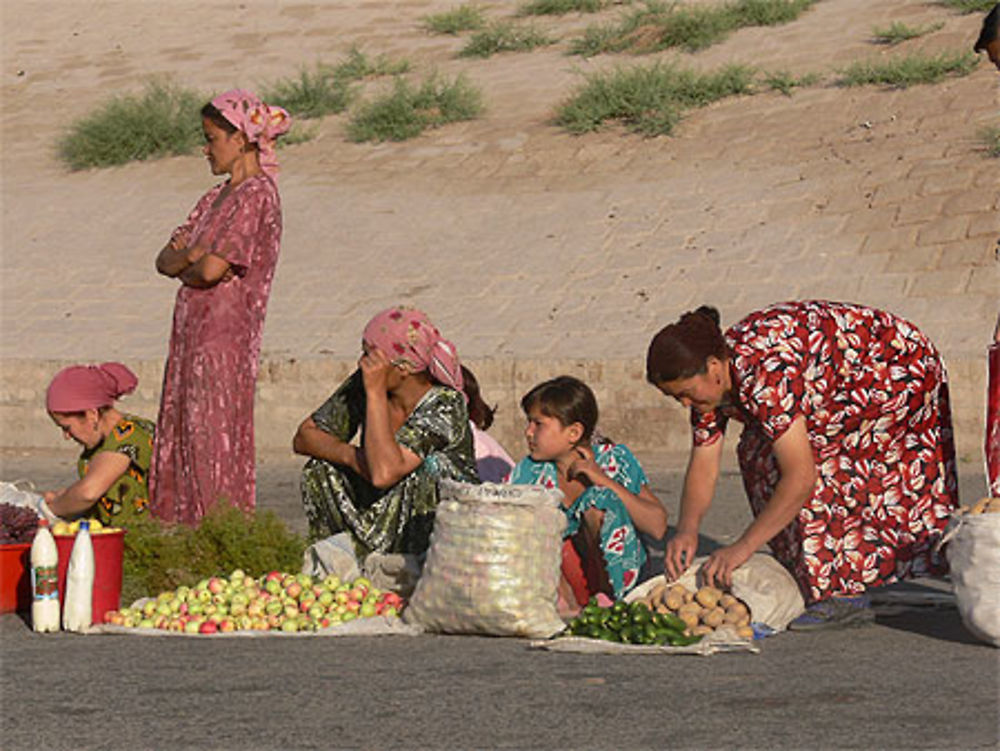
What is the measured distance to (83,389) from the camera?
26.7 ft

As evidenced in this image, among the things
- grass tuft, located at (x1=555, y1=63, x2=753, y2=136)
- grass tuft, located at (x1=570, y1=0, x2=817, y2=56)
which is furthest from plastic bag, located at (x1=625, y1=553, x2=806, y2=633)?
grass tuft, located at (x1=570, y1=0, x2=817, y2=56)

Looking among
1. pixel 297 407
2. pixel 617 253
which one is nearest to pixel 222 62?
pixel 617 253

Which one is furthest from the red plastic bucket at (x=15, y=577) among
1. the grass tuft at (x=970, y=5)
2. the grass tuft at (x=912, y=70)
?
the grass tuft at (x=970, y=5)

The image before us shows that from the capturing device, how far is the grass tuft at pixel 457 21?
28812 millimetres

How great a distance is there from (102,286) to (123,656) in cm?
1275

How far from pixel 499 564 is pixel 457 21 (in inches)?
892

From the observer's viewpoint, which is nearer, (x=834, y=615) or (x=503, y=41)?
(x=834, y=615)

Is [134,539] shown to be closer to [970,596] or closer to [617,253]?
[970,596]

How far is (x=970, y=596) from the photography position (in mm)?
6520

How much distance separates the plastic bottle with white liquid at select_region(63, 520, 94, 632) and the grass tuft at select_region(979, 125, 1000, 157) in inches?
483

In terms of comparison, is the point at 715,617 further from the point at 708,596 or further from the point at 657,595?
the point at 657,595

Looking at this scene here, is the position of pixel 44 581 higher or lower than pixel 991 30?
lower

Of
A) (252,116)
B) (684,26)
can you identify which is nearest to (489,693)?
(252,116)

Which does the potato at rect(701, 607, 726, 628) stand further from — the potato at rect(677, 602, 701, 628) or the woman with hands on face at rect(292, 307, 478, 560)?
the woman with hands on face at rect(292, 307, 478, 560)
